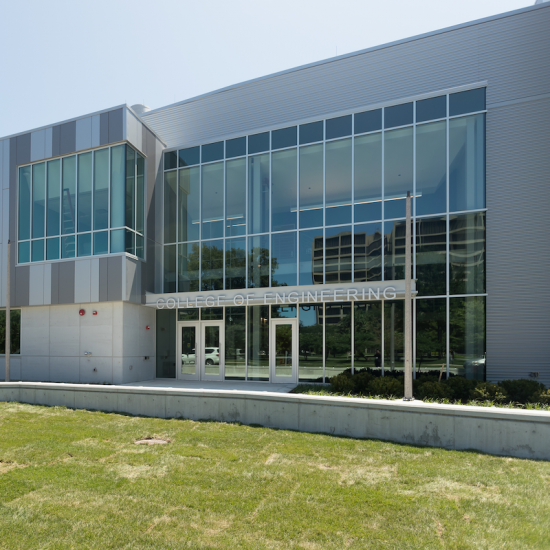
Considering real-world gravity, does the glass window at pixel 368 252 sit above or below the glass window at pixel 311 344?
above

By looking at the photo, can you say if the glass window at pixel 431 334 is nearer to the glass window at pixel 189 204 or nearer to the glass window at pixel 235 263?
the glass window at pixel 235 263

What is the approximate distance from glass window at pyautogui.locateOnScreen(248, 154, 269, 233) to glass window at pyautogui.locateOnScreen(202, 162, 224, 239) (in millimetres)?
1378

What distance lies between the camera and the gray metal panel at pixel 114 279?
16.5 m

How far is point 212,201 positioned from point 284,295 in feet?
18.4

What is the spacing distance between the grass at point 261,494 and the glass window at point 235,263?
929 cm

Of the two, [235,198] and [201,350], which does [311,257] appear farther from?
[201,350]

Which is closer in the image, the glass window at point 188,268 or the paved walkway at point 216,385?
the paved walkway at point 216,385

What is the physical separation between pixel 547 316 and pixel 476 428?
315 inches

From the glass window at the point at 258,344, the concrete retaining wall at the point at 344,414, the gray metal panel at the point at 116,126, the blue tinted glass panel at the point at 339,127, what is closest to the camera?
the concrete retaining wall at the point at 344,414

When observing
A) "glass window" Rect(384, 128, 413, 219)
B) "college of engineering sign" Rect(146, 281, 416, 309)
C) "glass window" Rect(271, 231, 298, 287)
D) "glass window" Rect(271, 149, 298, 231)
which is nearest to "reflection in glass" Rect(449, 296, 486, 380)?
"college of engineering sign" Rect(146, 281, 416, 309)

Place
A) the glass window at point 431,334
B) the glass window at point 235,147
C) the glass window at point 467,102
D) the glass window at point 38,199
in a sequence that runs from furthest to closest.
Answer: the glass window at point 235,147 → the glass window at point 38,199 → the glass window at point 467,102 → the glass window at point 431,334

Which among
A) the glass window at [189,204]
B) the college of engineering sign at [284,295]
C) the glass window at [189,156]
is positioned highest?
the glass window at [189,156]

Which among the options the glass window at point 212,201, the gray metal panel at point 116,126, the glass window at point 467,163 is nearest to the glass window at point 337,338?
the glass window at point 467,163

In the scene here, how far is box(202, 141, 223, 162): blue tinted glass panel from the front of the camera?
18953mm
